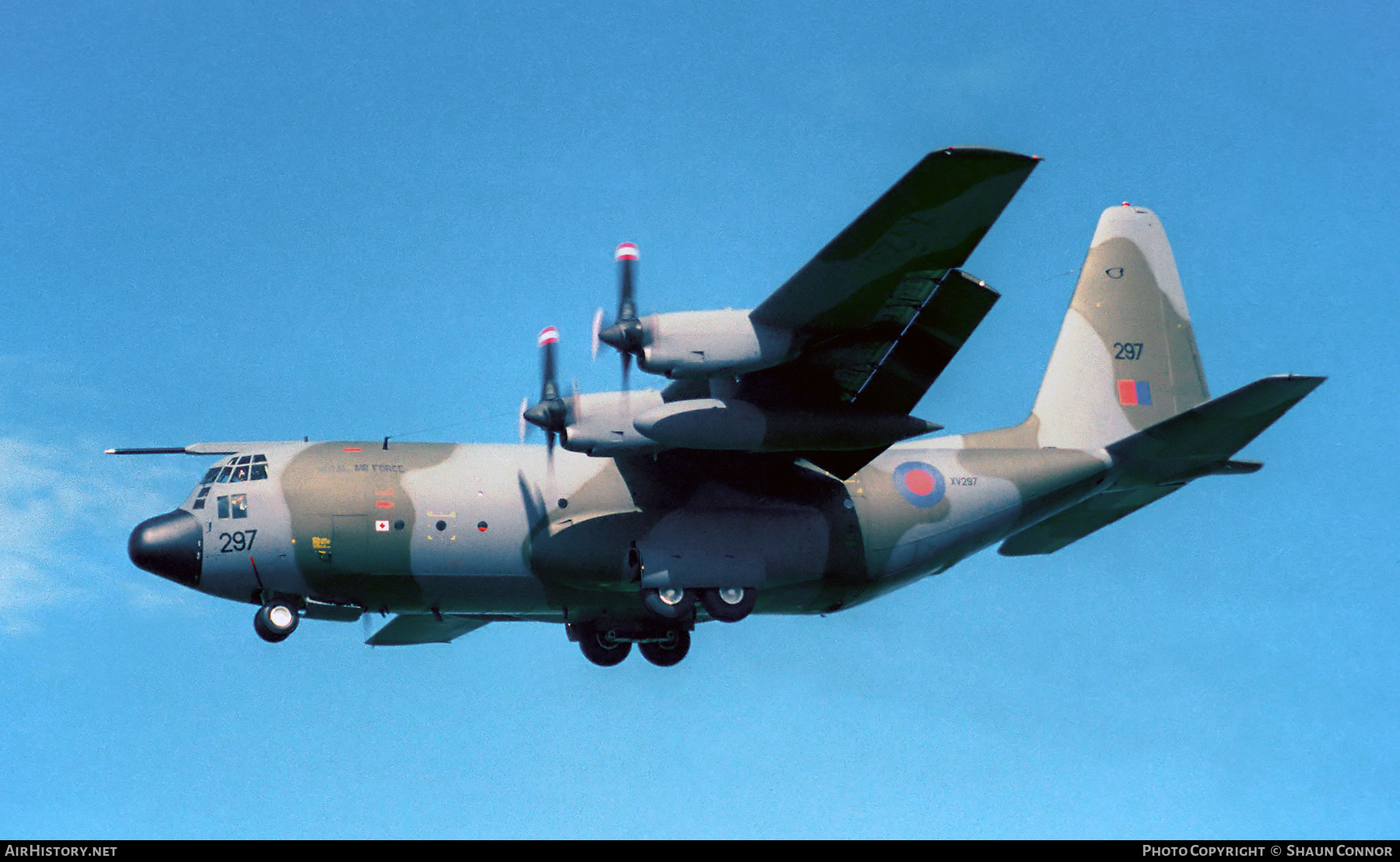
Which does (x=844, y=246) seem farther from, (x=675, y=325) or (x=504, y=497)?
(x=504, y=497)

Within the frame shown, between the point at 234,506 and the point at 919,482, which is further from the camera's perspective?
the point at 919,482

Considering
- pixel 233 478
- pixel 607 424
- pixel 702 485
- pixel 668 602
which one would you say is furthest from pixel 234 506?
pixel 702 485

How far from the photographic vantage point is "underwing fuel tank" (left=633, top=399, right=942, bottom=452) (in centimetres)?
1667

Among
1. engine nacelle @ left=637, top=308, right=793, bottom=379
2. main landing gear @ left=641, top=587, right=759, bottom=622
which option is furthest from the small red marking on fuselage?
engine nacelle @ left=637, top=308, right=793, bottom=379

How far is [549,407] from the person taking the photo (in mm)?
17172

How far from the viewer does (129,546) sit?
17.6 m

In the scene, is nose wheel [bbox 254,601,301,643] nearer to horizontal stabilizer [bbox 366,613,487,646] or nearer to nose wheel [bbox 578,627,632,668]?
horizontal stabilizer [bbox 366,613,487,646]

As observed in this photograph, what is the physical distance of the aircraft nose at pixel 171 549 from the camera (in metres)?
17.5

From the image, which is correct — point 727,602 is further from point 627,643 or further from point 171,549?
point 171,549

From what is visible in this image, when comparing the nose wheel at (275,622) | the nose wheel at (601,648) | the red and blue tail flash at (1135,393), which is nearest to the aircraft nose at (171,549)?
the nose wheel at (275,622)

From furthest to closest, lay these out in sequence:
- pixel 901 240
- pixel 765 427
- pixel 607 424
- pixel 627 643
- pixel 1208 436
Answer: pixel 627 643 < pixel 1208 436 < pixel 607 424 < pixel 765 427 < pixel 901 240

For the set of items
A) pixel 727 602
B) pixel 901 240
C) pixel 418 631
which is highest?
pixel 901 240

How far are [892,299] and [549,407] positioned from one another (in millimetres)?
4403

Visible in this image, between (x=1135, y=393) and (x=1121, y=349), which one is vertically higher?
(x=1121, y=349)
